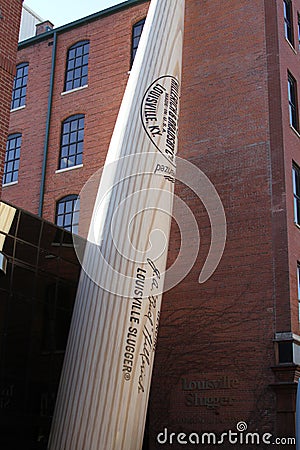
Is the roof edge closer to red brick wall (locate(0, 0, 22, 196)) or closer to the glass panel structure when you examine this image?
the glass panel structure

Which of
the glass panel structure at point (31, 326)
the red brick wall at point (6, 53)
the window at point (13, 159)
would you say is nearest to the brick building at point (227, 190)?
the window at point (13, 159)

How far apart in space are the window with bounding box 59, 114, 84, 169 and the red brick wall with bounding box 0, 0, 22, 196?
11070 millimetres

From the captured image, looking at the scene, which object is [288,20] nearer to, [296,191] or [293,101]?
[293,101]

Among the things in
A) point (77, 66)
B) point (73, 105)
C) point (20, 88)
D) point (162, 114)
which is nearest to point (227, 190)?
point (162, 114)

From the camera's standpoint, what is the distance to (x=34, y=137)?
2612 cm

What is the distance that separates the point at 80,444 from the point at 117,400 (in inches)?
48.6

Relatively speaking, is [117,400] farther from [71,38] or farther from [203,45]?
[71,38]

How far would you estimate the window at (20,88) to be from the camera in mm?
27458

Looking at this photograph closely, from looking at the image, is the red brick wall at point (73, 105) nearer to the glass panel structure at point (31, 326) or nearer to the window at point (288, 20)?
the window at point (288, 20)

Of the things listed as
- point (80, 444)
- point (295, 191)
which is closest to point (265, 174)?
point (295, 191)

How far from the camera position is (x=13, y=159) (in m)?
26.7

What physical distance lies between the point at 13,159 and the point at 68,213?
445 cm

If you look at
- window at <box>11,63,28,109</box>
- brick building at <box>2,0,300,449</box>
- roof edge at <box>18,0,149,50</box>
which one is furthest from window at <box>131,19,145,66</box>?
window at <box>11,63,28,109</box>

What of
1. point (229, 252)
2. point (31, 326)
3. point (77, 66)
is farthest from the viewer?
point (77, 66)
